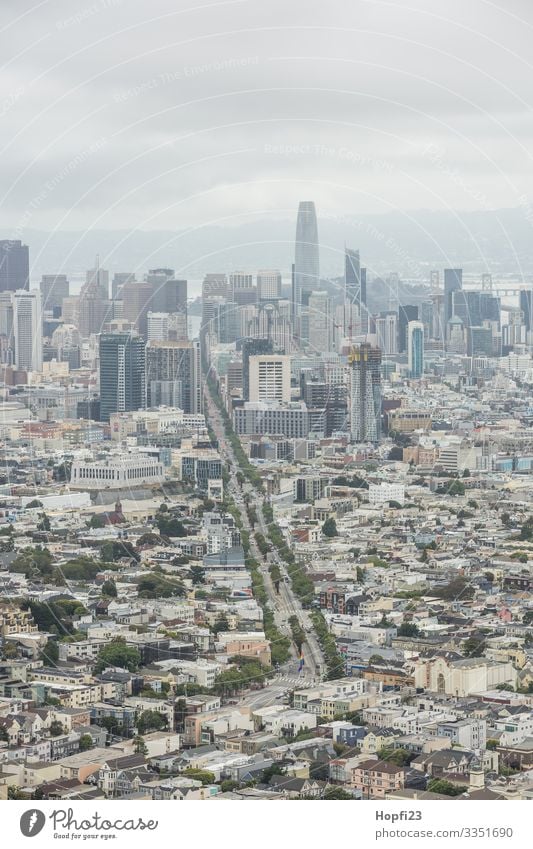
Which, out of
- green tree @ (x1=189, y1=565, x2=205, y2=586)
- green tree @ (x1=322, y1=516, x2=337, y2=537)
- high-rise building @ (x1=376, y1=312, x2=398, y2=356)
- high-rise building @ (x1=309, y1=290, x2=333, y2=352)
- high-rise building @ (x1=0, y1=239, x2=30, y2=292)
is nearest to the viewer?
green tree @ (x1=189, y1=565, x2=205, y2=586)

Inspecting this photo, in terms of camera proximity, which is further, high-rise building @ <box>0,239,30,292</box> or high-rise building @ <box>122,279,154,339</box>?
high-rise building @ <box>122,279,154,339</box>

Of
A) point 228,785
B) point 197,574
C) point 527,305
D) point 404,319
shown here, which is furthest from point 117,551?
point 228,785

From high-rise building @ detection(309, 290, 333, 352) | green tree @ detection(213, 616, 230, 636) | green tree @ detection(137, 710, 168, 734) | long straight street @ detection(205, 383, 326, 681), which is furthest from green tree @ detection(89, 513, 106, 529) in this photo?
green tree @ detection(137, 710, 168, 734)

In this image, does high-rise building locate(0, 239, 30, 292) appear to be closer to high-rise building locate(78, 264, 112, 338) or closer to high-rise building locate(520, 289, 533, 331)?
high-rise building locate(78, 264, 112, 338)

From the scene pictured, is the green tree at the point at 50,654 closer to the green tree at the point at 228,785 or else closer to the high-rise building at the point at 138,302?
the green tree at the point at 228,785

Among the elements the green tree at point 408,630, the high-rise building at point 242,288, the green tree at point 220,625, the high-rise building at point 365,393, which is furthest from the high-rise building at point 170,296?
the green tree at point 408,630
